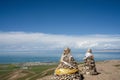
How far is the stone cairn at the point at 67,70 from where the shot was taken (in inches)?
764

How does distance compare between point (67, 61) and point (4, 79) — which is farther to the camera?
point (4, 79)

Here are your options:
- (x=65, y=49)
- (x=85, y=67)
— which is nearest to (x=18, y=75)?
(x=85, y=67)

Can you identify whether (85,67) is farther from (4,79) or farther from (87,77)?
(4,79)

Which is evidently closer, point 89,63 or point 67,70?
point 67,70

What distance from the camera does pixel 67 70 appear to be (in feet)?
64.3

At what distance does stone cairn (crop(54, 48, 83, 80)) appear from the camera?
1941cm

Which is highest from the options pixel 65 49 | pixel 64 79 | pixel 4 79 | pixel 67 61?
pixel 65 49

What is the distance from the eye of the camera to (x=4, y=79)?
282ft

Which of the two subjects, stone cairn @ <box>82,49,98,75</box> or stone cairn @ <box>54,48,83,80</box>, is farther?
stone cairn @ <box>82,49,98,75</box>

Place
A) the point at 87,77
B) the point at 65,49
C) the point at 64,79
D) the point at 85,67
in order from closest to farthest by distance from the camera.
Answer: the point at 64,79 → the point at 65,49 → the point at 87,77 → the point at 85,67

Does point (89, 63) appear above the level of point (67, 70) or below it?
above

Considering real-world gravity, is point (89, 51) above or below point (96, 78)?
above

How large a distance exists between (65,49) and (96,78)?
19532 mm

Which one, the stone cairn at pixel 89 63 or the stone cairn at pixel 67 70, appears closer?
the stone cairn at pixel 67 70
